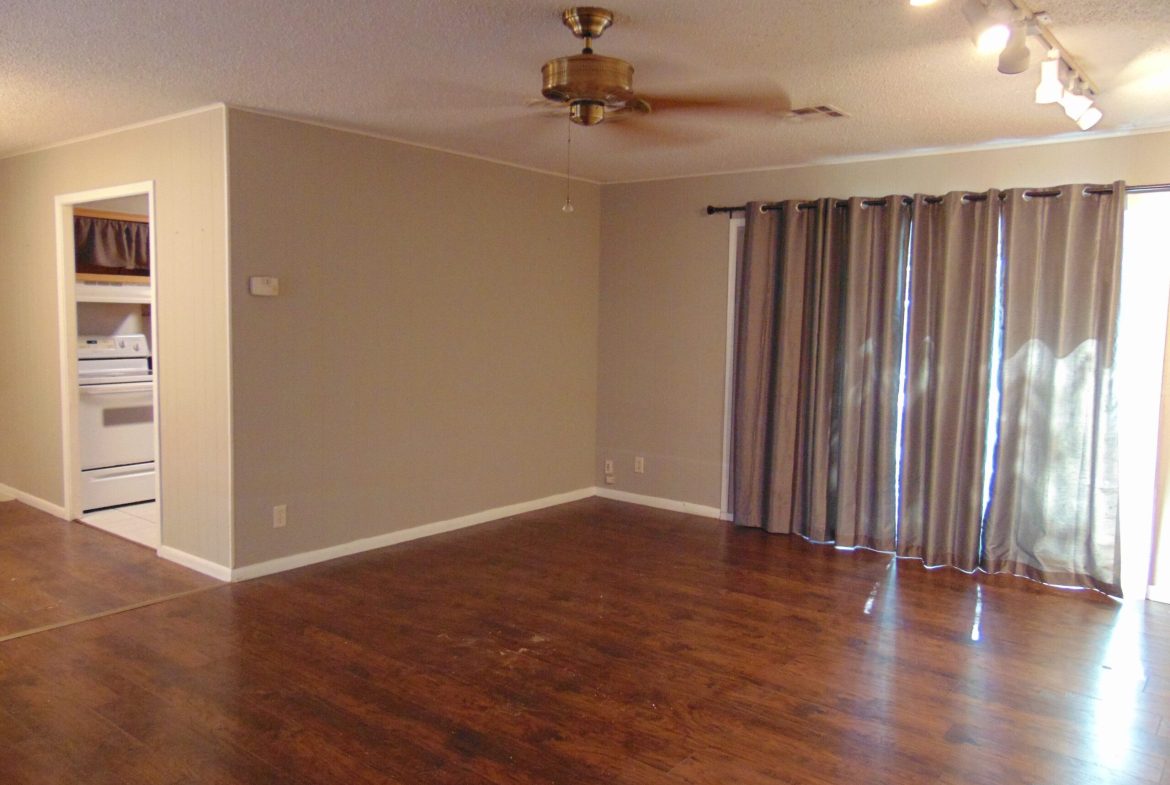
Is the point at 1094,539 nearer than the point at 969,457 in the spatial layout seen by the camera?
Yes

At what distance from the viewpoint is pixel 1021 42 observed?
2420 millimetres

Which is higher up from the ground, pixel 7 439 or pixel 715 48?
pixel 715 48

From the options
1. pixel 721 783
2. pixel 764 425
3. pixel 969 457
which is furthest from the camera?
pixel 764 425

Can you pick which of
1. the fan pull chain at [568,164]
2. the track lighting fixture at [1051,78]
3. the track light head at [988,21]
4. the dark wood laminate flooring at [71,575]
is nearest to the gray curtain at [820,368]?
the fan pull chain at [568,164]

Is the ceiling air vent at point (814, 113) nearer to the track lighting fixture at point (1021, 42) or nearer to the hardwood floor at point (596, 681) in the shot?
the track lighting fixture at point (1021, 42)

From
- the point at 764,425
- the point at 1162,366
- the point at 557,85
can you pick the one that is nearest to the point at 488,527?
the point at 764,425

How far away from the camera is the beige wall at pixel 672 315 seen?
5344 millimetres

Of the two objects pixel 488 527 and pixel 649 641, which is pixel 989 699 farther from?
pixel 488 527

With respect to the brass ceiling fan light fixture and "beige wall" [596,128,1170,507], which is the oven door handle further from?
the brass ceiling fan light fixture

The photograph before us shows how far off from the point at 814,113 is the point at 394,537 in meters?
3.26

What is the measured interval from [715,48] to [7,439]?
5637mm

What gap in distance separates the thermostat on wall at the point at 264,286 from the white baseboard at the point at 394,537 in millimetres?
1379

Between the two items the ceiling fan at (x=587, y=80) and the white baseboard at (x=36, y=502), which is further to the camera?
the white baseboard at (x=36, y=502)

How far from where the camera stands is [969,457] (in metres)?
4.50
